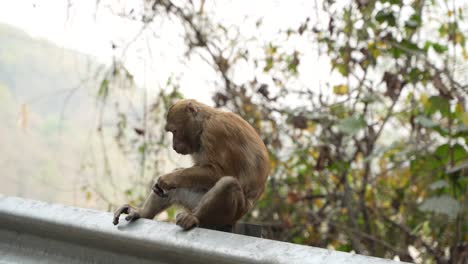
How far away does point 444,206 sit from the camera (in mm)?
3814

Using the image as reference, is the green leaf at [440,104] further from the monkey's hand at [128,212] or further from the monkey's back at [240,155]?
the monkey's hand at [128,212]

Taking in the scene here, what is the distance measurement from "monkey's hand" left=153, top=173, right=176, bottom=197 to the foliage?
190 centimetres

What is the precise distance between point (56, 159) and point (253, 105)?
2038mm

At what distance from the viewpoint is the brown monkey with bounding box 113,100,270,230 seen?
2.83 metres

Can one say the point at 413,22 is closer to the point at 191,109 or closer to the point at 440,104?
the point at 440,104

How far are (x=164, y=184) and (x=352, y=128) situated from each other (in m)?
1.93

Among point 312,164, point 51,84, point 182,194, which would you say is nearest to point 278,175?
point 312,164

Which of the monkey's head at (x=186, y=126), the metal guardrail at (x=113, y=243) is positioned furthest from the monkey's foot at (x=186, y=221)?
the monkey's head at (x=186, y=126)

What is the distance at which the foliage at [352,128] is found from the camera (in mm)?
4980

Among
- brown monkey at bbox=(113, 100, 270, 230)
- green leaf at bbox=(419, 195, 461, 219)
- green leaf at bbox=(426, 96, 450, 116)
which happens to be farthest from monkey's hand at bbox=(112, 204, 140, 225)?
green leaf at bbox=(426, 96, 450, 116)

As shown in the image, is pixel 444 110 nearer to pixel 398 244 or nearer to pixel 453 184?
pixel 453 184

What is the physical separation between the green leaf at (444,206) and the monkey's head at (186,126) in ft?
4.90

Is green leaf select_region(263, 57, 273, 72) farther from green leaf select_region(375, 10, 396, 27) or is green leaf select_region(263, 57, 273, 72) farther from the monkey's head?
the monkey's head

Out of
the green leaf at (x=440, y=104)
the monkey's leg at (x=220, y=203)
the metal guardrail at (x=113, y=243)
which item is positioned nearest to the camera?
the metal guardrail at (x=113, y=243)
